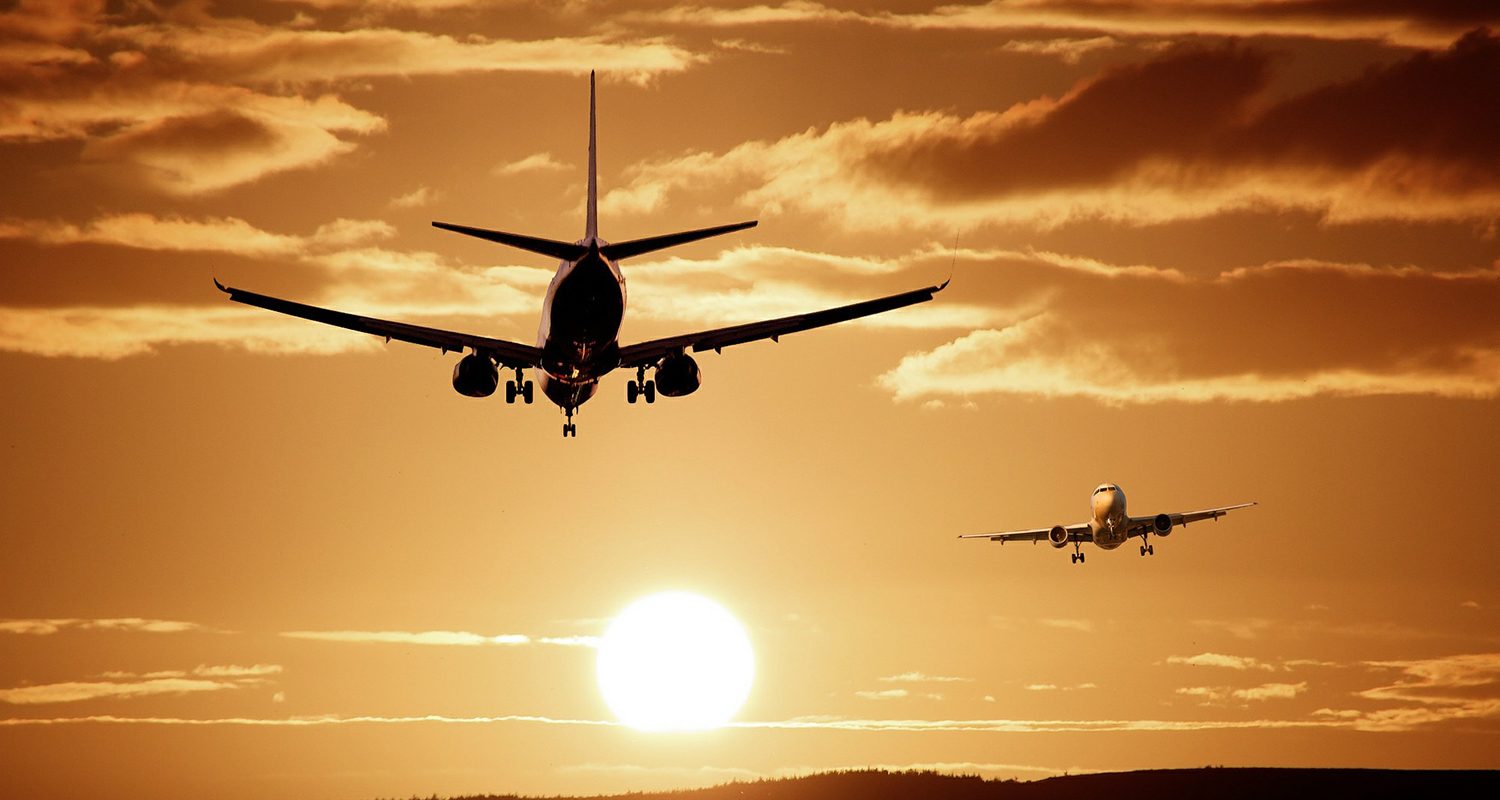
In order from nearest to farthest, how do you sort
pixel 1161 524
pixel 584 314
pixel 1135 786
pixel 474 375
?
pixel 584 314 < pixel 474 375 < pixel 1135 786 < pixel 1161 524

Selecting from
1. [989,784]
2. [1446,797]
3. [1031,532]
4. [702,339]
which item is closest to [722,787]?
[989,784]

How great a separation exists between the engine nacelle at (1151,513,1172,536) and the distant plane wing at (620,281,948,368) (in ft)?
212

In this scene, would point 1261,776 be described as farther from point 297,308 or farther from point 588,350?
point 297,308

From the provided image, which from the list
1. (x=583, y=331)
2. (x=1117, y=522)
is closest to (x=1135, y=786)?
(x=1117, y=522)

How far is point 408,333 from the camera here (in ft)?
203

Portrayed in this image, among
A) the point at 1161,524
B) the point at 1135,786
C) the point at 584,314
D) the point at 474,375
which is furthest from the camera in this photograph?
the point at 1161,524

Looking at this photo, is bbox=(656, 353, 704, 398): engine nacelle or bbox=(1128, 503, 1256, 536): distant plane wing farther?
bbox=(1128, 503, 1256, 536): distant plane wing

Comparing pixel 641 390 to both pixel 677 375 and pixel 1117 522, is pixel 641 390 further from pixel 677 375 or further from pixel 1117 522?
pixel 1117 522

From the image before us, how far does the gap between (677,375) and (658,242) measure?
8.85m

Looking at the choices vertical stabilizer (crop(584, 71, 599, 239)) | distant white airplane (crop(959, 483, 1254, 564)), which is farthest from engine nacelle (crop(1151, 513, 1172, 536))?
vertical stabilizer (crop(584, 71, 599, 239))

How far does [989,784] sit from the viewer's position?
107m

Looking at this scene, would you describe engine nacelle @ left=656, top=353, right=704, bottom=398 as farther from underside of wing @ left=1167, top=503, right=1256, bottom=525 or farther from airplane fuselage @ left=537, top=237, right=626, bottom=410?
underside of wing @ left=1167, top=503, right=1256, bottom=525

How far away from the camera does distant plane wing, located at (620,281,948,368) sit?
62281 millimetres

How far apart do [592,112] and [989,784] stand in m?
55.7
